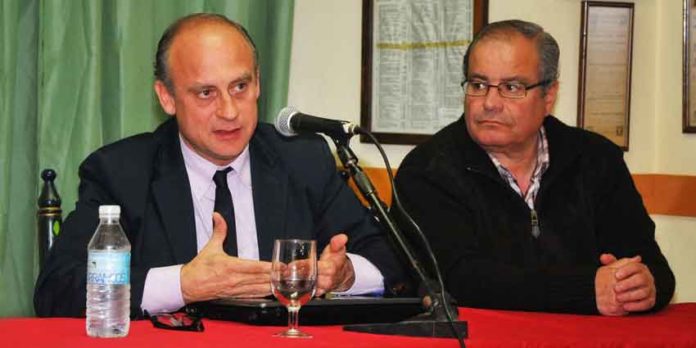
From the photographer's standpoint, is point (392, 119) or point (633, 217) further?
point (392, 119)

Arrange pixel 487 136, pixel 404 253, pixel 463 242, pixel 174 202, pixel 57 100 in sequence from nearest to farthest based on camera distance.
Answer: pixel 404 253, pixel 174 202, pixel 463 242, pixel 487 136, pixel 57 100

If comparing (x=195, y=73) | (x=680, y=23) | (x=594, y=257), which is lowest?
(x=594, y=257)

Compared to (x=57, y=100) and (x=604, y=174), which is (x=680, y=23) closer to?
(x=604, y=174)

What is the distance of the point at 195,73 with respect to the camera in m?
2.71

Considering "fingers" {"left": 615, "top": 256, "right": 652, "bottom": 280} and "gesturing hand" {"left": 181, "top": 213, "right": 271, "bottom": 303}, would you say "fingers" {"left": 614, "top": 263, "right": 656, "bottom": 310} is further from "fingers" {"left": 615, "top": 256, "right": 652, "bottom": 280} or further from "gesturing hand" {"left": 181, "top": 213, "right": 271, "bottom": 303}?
"gesturing hand" {"left": 181, "top": 213, "right": 271, "bottom": 303}

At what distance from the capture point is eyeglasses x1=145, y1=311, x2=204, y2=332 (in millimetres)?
1997

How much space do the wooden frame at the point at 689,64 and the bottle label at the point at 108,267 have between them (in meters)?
2.75

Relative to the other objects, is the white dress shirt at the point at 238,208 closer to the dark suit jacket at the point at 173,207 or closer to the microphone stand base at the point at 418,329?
the dark suit jacket at the point at 173,207

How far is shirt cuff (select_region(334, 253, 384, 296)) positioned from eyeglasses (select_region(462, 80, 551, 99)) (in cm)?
70

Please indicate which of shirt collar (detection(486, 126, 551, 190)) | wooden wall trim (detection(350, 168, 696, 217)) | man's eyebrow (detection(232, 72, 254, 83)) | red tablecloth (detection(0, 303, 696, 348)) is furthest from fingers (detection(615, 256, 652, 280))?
wooden wall trim (detection(350, 168, 696, 217))

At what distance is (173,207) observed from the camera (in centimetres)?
269

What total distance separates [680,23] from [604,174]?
123 centimetres

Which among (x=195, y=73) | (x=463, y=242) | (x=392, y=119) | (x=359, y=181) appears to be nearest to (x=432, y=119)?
(x=392, y=119)

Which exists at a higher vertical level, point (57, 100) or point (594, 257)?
point (57, 100)
